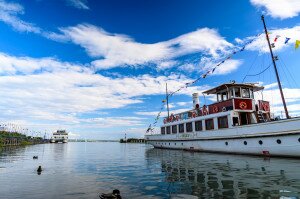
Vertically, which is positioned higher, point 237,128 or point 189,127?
point 189,127

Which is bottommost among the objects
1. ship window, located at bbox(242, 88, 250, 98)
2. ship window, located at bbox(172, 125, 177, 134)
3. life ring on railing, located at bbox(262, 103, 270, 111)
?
ship window, located at bbox(172, 125, 177, 134)

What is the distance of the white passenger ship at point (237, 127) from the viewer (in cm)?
1848

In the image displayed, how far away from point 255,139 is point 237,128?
7.11ft

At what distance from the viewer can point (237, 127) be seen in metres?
22.9

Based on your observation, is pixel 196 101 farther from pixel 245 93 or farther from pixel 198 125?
pixel 245 93

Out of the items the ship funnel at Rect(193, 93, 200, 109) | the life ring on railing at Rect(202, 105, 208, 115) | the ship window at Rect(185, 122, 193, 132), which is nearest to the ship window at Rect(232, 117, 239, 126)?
the life ring on railing at Rect(202, 105, 208, 115)

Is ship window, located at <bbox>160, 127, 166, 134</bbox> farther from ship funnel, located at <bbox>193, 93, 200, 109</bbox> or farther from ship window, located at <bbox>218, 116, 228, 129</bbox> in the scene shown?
ship window, located at <bbox>218, 116, 228, 129</bbox>

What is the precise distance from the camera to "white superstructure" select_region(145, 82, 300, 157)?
18.5 metres

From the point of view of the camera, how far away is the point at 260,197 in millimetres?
8156

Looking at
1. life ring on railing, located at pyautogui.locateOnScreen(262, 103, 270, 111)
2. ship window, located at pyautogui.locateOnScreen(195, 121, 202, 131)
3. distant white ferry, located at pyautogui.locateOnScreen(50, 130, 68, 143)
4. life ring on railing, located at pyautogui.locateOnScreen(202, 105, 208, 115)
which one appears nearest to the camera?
life ring on railing, located at pyautogui.locateOnScreen(262, 103, 270, 111)

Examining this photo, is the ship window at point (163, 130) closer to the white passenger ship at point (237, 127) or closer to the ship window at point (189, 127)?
the white passenger ship at point (237, 127)

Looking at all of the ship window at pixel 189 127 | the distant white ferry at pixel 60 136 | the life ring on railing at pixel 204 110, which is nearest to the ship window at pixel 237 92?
the life ring on railing at pixel 204 110

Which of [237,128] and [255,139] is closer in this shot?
[255,139]

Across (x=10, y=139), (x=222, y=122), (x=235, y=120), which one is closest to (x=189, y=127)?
(x=222, y=122)
